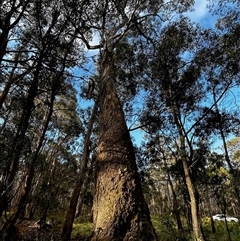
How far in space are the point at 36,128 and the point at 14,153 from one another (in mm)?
8215

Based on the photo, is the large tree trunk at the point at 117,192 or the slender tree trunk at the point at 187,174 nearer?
the large tree trunk at the point at 117,192


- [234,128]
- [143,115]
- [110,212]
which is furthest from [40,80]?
[234,128]

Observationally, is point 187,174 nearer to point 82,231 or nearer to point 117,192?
point 117,192

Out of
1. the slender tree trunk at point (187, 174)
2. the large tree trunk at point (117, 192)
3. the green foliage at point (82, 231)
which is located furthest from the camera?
the green foliage at point (82, 231)

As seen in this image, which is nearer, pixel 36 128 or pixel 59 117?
pixel 36 128

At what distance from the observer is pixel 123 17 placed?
8.25 meters

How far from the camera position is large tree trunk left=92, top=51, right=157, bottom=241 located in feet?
9.82

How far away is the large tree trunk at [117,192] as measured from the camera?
2994 mm

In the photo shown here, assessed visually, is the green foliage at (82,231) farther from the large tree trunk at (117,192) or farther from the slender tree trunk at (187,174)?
the large tree trunk at (117,192)

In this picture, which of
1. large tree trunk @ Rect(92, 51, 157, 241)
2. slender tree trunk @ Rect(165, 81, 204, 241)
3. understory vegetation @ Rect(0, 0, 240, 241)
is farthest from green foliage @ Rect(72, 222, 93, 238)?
large tree trunk @ Rect(92, 51, 157, 241)

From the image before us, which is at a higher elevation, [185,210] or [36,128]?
[36,128]

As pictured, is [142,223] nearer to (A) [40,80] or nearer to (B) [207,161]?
(A) [40,80]

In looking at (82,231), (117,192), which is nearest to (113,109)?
(117,192)

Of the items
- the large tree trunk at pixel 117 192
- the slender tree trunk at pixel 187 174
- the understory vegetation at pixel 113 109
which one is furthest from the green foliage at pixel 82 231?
the large tree trunk at pixel 117 192
